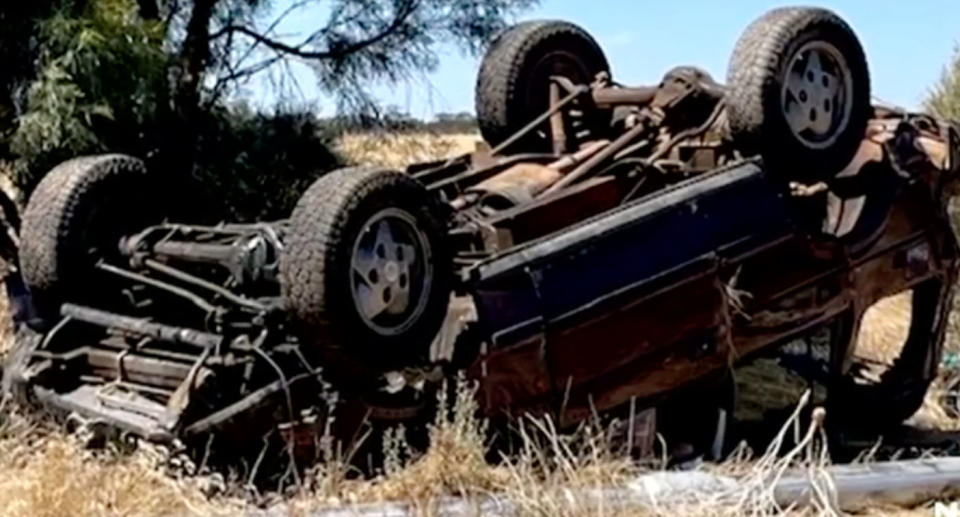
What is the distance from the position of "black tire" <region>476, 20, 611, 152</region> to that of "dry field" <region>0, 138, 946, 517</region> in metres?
2.44

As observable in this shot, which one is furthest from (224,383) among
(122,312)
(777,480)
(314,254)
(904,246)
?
(904,246)

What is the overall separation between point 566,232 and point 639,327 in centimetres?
56

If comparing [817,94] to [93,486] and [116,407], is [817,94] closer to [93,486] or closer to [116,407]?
[116,407]

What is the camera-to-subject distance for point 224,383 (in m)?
5.38

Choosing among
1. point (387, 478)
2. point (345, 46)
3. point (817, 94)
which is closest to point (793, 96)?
point (817, 94)

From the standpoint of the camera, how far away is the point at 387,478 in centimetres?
532

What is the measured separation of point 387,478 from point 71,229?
74.2 inches

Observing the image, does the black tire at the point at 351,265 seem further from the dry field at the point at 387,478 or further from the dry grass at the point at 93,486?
the dry grass at the point at 93,486

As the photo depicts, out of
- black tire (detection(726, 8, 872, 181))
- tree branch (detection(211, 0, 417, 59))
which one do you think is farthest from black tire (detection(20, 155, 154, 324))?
tree branch (detection(211, 0, 417, 59))

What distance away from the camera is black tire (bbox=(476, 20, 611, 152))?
7.71 metres

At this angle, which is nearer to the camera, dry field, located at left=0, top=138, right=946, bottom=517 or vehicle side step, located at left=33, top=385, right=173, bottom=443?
dry field, located at left=0, top=138, right=946, bottom=517

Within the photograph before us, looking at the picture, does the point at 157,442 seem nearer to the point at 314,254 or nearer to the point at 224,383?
the point at 224,383

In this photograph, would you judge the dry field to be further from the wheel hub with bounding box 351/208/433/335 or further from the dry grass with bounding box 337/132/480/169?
the dry grass with bounding box 337/132/480/169

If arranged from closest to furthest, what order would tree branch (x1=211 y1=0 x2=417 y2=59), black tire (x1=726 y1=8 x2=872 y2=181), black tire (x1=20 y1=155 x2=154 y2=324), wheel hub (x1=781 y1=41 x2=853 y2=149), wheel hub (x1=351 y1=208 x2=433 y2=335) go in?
wheel hub (x1=351 y1=208 x2=433 y2=335) → black tire (x1=20 y1=155 x2=154 y2=324) → black tire (x1=726 y1=8 x2=872 y2=181) → wheel hub (x1=781 y1=41 x2=853 y2=149) → tree branch (x1=211 y1=0 x2=417 y2=59)
